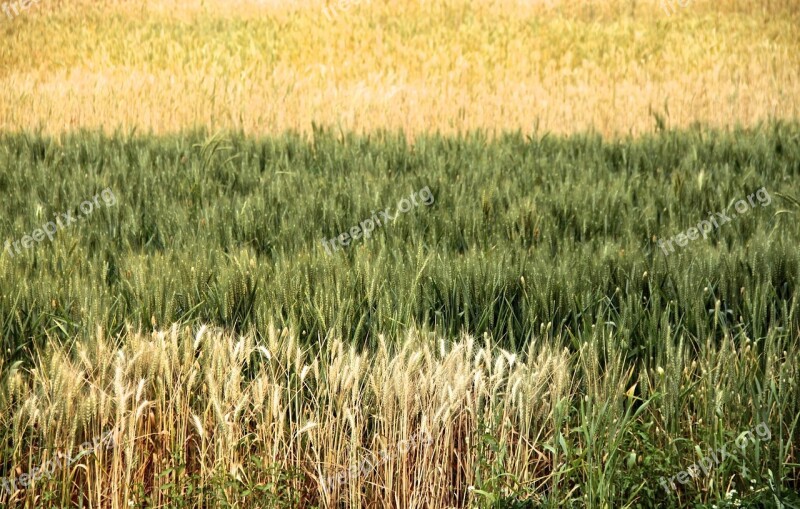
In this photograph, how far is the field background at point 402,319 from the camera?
2316 millimetres

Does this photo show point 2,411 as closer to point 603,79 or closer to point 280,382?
point 280,382

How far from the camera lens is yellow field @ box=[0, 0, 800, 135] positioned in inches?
311

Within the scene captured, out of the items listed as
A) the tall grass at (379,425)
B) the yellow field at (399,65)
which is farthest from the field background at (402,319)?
the yellow field at (399,65)

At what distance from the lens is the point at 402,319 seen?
9.30ft

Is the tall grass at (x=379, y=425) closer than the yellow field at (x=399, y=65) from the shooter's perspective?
Yes

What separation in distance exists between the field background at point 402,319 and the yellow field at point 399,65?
2.09ft

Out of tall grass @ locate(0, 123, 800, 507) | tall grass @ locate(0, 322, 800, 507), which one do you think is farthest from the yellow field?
tall grass @ locate(0, 322, 800, 507)

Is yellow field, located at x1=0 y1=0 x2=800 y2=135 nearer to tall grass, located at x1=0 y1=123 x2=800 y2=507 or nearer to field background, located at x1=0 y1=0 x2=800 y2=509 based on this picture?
field background, located at x1=0 y1=0 x2=800 y2=509

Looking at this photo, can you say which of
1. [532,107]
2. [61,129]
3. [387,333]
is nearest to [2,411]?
[387,333]

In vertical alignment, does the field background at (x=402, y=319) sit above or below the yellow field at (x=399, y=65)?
below

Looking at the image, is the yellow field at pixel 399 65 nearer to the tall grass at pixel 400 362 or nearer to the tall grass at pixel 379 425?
the tall grass at pixel 400 362

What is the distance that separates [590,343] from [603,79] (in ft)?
23.8

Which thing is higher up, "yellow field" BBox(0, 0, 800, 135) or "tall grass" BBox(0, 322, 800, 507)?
"yellow field" BBox(0, 0, 800, 135)

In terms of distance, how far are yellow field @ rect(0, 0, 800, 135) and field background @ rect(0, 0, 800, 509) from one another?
64 centimetres
